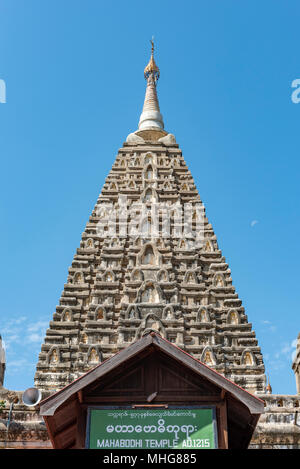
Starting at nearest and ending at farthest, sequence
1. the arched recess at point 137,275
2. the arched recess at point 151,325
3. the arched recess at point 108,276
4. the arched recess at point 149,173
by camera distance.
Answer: the arched recess at point 151,325 → the arched recess at point 137,275 → the arched recess at point 108,276 → the arched recess at point 149,173

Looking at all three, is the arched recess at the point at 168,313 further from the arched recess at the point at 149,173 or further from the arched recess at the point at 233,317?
the arched recess at the point at 149,173

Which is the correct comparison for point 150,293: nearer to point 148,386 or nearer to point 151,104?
point 148,386

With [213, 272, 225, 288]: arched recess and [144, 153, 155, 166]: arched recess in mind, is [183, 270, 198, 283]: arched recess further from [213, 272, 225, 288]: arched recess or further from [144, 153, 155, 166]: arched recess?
[144, 153, 155, 166]: arched recess

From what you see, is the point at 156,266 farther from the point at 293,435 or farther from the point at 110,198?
the point at 293,435

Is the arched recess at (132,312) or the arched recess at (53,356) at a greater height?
the arched recess at (132,312)

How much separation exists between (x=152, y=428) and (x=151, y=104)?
35.0 metres

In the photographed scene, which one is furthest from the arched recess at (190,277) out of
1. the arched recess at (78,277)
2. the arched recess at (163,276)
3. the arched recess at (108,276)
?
the arched recess at (78,277)

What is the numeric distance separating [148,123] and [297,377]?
2241 cm

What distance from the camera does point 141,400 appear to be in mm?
10898

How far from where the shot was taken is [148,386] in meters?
11.1

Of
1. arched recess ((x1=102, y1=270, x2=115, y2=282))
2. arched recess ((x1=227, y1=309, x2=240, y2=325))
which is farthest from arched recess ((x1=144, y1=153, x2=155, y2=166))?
arched recess ((x1=227, y1=309, x2=240, y2=325))

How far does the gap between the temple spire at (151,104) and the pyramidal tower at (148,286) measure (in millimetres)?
6083

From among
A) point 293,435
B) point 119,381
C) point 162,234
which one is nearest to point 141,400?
point 119,381

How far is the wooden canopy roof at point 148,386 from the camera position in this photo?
1062 cm
